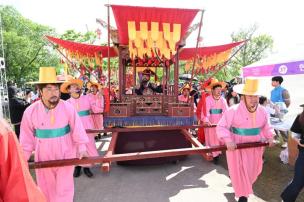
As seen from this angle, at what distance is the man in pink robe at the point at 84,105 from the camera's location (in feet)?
16.0

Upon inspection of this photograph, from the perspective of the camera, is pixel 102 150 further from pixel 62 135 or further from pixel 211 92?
pixel 62 135

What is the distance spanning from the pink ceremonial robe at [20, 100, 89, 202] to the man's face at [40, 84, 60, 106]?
9 cm

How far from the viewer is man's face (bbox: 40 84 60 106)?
2.82m

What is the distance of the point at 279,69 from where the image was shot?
27.2ft

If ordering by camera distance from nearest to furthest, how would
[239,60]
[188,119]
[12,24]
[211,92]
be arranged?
1. [188,119]
2. [211,92]
3. [12,24]
4. [239,60]

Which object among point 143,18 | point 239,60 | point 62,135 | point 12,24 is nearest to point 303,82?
point 143,18

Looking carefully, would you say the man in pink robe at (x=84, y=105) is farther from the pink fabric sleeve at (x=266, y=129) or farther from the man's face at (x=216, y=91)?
the pink fabric sleeve at (x=266, y=129)

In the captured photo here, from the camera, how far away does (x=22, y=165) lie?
42.1 inches

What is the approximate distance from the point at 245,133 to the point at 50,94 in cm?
250

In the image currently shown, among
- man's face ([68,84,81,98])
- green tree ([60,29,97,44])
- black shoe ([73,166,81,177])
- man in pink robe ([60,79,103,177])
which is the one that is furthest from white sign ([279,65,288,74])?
green tree ([60,29,97,44])

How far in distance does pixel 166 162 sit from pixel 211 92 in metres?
1.87

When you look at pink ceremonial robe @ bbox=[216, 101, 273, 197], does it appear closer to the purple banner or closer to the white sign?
the purple banner

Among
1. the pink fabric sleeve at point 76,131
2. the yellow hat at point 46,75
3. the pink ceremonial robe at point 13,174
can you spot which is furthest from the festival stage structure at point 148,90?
the pink ceremonial robe at point 13,174

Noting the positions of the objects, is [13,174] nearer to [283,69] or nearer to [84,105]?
[84,105]
